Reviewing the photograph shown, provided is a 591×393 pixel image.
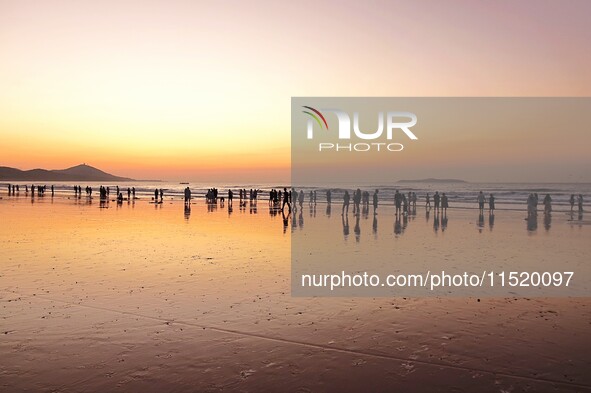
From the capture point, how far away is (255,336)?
7.84 m

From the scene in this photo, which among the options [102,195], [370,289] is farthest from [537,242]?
[102,195]

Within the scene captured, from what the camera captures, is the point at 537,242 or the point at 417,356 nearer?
the point at 417,356

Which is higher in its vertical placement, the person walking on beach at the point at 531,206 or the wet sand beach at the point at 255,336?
the person walking on beach at the point at 531,206

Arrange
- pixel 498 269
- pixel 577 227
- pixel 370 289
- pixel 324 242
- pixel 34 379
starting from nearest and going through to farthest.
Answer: pixel 34 379
pixel 370 289
pixel 498 269
pixel 324 242
pixel 577 227

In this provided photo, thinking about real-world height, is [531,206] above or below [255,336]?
above

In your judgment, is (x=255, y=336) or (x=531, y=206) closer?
(x=255, y=336)

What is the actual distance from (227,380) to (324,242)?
14.5 m

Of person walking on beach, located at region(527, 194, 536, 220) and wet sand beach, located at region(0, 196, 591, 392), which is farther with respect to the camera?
person walking on beach, located at region(527, 194, 536, 220)

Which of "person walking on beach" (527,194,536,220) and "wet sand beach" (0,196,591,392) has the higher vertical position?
"person walking on beach" (527,194,536,220)

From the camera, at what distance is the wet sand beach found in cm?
610

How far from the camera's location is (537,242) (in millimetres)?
20516

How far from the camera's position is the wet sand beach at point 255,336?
20.0 ft

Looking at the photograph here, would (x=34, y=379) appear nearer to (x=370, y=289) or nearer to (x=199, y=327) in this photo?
(x=199, y=327)

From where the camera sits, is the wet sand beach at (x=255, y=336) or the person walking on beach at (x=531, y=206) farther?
the person walking on beach at (x=531, y=206)
